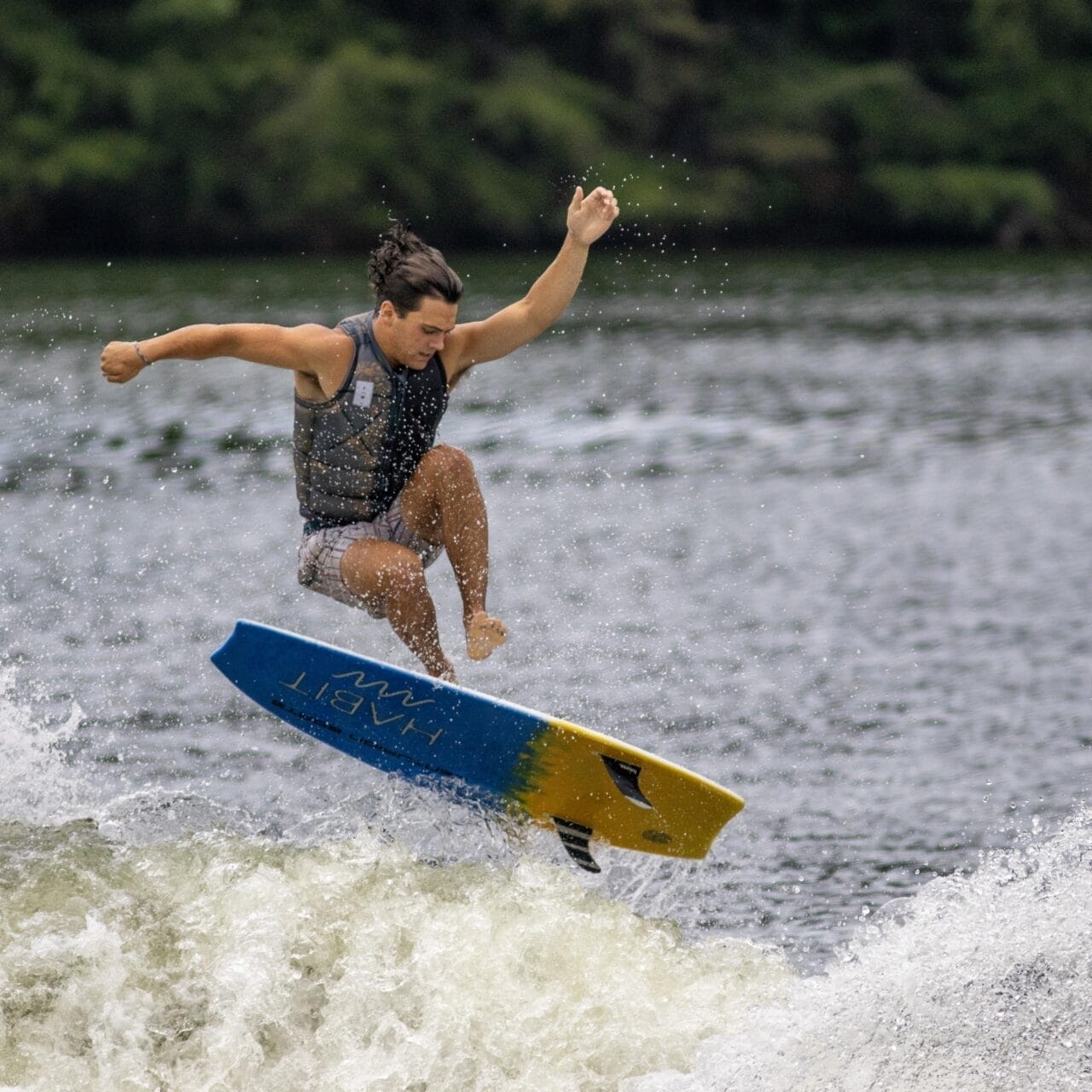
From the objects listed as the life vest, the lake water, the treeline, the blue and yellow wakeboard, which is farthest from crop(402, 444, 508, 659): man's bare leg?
the treeline

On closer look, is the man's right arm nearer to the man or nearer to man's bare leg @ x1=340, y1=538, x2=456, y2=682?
the man

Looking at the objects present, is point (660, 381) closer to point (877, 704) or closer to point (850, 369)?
point (850, 369)

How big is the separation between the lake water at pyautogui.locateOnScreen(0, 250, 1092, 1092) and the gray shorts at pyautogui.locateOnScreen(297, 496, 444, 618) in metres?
0.79

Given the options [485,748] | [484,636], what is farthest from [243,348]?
[485,748]

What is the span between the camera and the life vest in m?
6.29

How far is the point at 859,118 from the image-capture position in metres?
41.6

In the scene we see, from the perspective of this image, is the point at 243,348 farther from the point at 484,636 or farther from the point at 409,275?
the point at 484,636

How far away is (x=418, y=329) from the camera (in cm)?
617

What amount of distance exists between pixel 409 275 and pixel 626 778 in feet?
5.87

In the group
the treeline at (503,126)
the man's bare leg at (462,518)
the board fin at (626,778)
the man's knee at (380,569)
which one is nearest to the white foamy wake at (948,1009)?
the board fin at (626,778)

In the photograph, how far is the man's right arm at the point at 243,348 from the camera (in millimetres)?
5848

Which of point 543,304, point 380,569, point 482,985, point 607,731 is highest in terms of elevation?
point 543,304

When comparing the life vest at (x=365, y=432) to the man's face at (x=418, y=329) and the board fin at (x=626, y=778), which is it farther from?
the board fin at (x=626, y=778)

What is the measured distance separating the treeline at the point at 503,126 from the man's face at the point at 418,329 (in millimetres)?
30246
